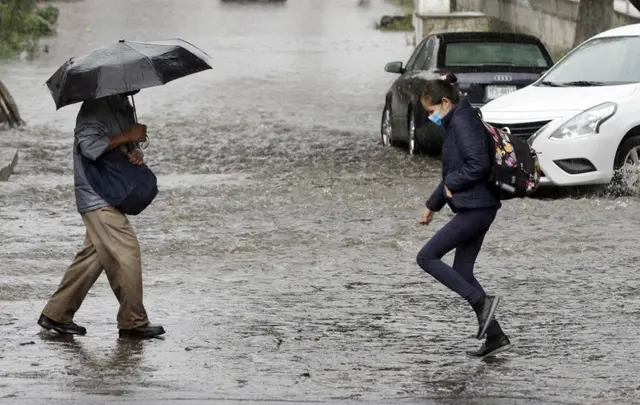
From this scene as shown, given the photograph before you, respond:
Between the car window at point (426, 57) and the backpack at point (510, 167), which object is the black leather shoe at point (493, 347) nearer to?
the backpack at point (510, 167)

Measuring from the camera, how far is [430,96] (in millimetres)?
7824

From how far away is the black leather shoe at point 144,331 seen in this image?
27.8 feet

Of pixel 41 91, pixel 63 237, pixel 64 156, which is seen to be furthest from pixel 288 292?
pixel 41 91

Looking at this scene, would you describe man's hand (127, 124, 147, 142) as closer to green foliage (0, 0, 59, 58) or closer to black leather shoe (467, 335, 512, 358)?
black leather shoe (467, 335, 512, 358)

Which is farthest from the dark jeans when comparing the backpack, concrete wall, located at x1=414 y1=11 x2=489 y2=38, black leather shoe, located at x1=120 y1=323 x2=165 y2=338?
concrete wall, located at x1=414 y1=11 x2=489 y2=38

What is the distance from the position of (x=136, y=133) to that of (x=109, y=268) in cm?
77

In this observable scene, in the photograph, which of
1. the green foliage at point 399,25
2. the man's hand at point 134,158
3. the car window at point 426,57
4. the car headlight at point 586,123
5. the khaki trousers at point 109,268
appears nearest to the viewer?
the khaki trousers at point 109,268

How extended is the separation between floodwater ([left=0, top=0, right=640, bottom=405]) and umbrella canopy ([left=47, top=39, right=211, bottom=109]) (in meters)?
1.41

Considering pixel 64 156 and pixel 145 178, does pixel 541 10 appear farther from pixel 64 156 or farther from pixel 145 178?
pixel 145 178

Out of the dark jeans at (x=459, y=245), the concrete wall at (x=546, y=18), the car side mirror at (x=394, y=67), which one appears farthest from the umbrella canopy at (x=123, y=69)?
the concrete wall at (x=546, y=18)

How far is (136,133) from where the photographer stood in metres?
8.41

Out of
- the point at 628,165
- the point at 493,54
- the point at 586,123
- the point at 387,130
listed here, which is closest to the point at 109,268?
the point at 586,123

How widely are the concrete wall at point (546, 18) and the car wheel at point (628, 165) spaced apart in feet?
37.9

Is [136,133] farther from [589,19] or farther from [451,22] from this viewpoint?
[451,22]
